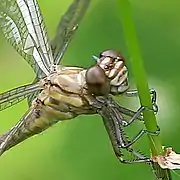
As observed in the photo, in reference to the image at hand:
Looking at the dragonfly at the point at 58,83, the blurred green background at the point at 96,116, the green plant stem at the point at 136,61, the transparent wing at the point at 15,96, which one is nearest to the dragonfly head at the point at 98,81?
the dragonfly at the point at 58,83

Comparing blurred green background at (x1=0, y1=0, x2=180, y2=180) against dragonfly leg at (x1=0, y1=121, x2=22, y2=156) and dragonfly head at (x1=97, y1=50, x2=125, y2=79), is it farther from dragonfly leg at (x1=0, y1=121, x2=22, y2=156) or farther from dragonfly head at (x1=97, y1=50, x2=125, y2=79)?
dragonfly head at (x1=97, y1=50, x2=125, y2=79)

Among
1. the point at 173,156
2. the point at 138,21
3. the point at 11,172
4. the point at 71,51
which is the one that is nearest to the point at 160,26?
the point at 138,21

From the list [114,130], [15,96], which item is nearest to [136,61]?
[114,130]

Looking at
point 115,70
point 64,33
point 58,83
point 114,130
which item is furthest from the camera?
point 64,33

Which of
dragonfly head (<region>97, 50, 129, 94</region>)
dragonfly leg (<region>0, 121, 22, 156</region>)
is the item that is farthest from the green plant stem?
dragonfly leg (<region>0, 121, 22, 156</region>)

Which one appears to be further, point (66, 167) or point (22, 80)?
point (22, 80)

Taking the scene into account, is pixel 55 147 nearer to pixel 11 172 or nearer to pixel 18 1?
pixel 11 172

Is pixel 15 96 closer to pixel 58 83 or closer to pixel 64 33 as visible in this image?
pixel 58 83
